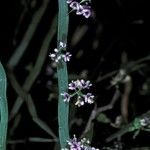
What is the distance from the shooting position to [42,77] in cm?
118

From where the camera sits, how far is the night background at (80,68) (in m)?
1.02

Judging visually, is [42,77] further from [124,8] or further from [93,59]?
[124,8]

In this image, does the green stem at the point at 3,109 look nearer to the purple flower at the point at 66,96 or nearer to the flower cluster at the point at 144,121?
the purple flower at the point at 66,96

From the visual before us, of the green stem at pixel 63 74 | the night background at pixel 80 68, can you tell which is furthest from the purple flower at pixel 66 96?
the night background at pixel 80 68

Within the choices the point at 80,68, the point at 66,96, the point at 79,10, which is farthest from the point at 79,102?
the point at 80,68

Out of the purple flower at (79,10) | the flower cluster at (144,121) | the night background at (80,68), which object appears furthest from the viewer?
the night background at (80,68)

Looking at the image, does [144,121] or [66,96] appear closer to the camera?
[66,96]

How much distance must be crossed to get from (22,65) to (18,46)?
51 millimetres

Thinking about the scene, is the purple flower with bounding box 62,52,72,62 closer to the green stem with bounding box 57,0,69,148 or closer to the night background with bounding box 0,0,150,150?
the green stem with bounding box 57,0,69,148

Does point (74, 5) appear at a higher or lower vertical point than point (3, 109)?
higher

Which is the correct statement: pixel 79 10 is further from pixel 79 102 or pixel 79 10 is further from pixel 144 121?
pixel 144 121

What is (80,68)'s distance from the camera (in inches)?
49.4

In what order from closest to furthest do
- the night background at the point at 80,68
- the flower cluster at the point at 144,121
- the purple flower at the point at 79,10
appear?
1. the purple flower at the point at 79,10
2. the flower cluster at the point at 144,121
3. the night background at the point at 80,68

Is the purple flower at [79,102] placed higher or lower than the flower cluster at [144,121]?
higher
